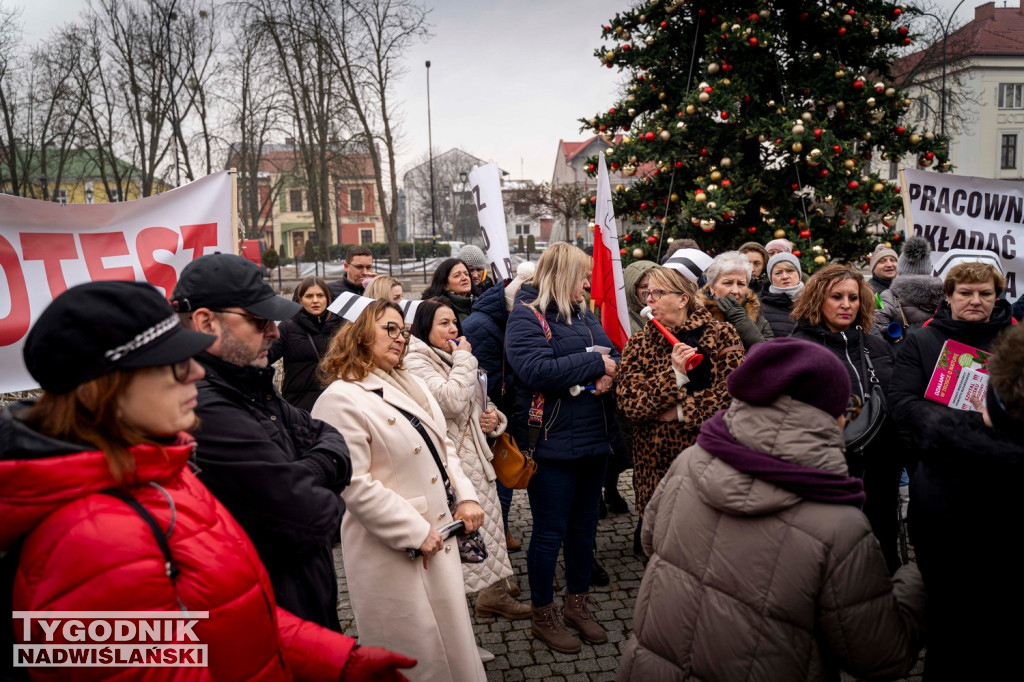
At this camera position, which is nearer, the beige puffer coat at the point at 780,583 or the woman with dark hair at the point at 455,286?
the beige puffer coat at the point at 780,583

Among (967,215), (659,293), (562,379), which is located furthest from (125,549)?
(967,215)

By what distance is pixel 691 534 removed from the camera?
6.63 feet

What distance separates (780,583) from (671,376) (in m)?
1.85

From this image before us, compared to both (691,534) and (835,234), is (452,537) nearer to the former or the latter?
(691,534)

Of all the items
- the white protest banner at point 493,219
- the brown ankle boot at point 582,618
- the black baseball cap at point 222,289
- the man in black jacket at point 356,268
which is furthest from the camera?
the man in black jacket at point 356,268

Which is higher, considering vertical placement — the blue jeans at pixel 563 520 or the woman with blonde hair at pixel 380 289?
the woman with blonde hair at pixel 380 289

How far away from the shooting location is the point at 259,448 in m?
2.07

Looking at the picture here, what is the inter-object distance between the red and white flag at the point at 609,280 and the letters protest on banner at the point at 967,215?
9.04 ft

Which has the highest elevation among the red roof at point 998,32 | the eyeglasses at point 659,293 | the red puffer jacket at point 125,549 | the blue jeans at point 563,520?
the red roof at point 998,32

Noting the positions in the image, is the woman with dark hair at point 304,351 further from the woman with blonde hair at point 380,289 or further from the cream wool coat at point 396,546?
the cream wool coat at point 396,546

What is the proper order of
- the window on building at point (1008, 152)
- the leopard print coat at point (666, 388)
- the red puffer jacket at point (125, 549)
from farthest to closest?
the window on building at point (1008, 152)
the leopard print coat at point (666, 388)
the red puffer jacket at point (125, 549)

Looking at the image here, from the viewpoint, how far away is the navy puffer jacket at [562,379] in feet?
12.3

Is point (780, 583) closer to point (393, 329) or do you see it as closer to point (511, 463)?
point (393, 329)

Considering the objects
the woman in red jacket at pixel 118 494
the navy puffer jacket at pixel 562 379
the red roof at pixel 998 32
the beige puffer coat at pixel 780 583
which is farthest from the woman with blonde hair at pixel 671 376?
the red roof at pixel 998 32
